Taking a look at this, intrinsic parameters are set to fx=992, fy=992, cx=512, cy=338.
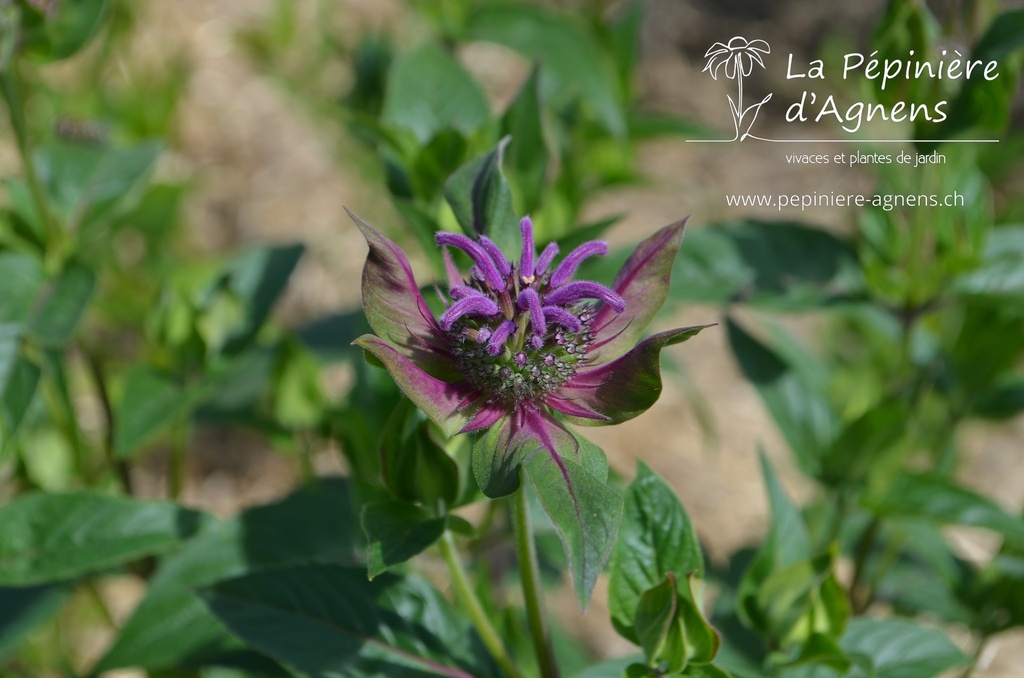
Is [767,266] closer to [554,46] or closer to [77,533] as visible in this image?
[554,46]

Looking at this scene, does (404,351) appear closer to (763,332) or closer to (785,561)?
(785,561)

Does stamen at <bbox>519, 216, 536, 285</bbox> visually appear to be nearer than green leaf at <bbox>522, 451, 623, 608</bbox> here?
No

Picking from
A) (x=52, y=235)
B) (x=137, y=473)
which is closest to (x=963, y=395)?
(x=52, y=235)

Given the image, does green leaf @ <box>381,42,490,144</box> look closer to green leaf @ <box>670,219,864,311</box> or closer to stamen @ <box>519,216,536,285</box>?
green leaf @ <box>670,219,864,311</box>

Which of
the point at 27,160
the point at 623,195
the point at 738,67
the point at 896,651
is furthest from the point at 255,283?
the point at 623,195

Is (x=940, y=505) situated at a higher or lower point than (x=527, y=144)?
lower

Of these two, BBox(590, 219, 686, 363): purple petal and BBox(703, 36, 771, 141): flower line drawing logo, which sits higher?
BBox(703, 36, 771, 141): flower line drawing logo

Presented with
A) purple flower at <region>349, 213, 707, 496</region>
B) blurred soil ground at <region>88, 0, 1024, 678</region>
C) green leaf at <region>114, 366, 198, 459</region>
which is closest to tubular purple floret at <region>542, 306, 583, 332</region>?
purple flower at <region>349, 213, 707, 496</region>
